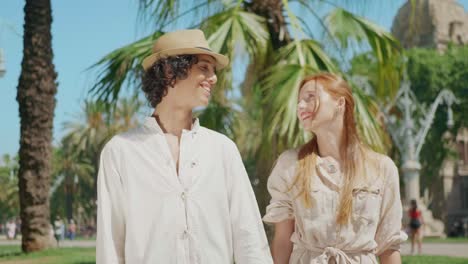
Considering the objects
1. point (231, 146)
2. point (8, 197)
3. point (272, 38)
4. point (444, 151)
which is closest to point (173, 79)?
point (231, 146)

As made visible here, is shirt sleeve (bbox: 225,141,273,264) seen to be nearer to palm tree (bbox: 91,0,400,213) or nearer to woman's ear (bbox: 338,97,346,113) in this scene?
woman's ear (bbox: 338,97,346,113)

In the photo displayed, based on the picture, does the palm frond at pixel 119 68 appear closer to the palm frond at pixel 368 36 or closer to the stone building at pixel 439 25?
the palm frond at pixel 368 36

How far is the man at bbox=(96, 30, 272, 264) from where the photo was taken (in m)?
3.27

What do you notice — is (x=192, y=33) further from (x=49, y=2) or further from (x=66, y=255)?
(x=49, y=2)

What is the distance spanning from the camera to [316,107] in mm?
3600

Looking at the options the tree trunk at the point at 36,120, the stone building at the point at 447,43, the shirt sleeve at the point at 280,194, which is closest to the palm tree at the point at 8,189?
the stone building at the point at 447,43

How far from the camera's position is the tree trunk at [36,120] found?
1503 cm

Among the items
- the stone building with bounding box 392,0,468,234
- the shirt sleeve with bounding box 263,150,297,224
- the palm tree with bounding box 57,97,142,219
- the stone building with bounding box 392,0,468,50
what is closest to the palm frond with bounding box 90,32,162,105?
the shirt sleeve with bounding box 263,150,297,224

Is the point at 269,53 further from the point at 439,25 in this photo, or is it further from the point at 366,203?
Answer: the point at 439,25

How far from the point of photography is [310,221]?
11.6 ft

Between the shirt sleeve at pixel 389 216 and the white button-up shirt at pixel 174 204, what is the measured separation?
554 millimetres

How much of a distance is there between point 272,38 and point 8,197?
71.4 m

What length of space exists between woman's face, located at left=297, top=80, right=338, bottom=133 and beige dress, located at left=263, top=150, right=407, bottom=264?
0.53ft

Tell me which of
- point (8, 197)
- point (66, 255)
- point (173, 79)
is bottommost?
point (8, 197)
